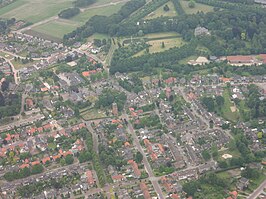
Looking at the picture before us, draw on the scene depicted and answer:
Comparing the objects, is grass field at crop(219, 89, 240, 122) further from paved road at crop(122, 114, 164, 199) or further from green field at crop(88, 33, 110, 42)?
green field at crop(88, 33, 110, 42)

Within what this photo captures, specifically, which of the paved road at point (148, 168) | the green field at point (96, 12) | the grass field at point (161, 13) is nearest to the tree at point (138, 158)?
the paved road at point (148, 168)

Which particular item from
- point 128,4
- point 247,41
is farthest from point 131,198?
point 128,4

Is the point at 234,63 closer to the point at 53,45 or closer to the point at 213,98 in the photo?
the point at 213,98

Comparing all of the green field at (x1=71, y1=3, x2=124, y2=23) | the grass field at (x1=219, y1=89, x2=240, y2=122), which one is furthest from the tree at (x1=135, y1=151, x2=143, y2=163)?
the green field at (x1=71, y1=3, x2=124, y2=23)

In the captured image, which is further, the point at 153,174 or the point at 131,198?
the point at 153,174

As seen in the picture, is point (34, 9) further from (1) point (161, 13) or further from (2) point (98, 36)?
(1) point (161, 13)
